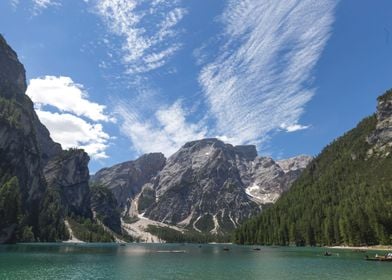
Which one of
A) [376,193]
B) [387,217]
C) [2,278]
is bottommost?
[2,278]

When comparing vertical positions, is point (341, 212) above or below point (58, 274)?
above

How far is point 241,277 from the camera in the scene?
231ft

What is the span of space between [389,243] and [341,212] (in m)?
46.4

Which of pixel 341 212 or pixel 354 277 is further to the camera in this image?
pixel 341 212

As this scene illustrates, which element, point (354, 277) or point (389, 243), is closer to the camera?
point (354, 277)

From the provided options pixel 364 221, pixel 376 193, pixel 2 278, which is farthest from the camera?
pixel 376 193

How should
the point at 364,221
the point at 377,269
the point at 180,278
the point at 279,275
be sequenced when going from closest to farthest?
1. the point at 180,278
2. the point at 279,275
3. the point at 377,269
4. the point at 364,221

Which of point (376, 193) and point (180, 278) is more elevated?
point (376, 193)

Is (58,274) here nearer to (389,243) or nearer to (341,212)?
(389,243)

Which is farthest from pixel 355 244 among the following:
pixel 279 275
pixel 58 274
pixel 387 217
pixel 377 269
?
pixel 58 274

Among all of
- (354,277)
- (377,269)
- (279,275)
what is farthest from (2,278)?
(377,269)

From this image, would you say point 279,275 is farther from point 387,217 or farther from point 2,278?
point 387,217

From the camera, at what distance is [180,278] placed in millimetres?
67938

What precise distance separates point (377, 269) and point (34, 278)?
65.8m
